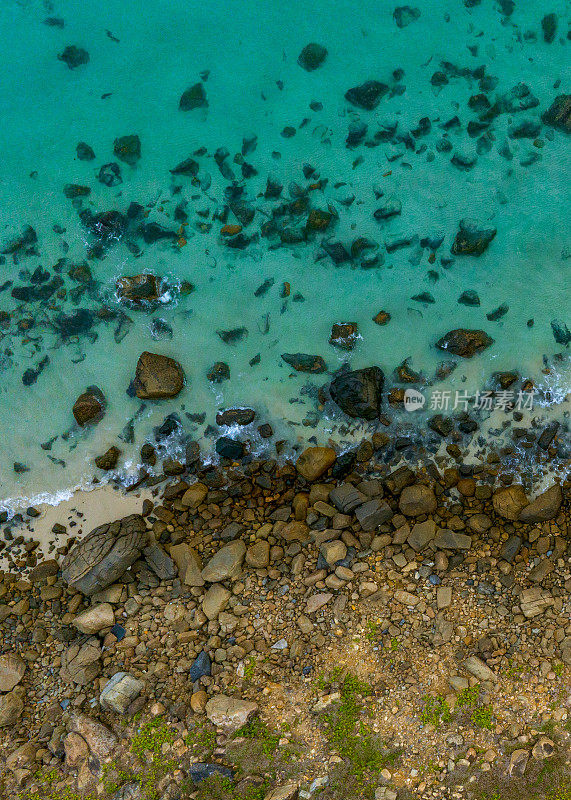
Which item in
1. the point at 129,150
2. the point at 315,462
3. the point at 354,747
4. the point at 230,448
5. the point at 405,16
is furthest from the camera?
the point at 129,150

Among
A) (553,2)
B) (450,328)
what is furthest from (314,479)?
(553,2)

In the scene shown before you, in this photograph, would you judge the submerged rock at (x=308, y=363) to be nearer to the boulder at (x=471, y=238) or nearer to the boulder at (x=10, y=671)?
the boulder at (x=471, y=238)

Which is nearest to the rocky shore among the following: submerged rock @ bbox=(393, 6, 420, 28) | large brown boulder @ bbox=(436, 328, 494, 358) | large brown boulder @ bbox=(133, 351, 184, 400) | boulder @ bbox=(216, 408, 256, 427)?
boulder @ bbox=(216, 408, 256, 427)

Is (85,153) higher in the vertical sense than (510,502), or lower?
higher

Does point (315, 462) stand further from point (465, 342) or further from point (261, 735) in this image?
point (261, 735)

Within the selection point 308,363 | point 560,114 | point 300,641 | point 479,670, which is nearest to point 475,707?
point 479,670

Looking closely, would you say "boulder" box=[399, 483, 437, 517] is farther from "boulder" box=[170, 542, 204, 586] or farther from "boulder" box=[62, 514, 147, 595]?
"boulder" box=[62, 514, 147, 595]

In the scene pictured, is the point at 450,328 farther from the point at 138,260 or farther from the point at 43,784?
the point at 43,784
